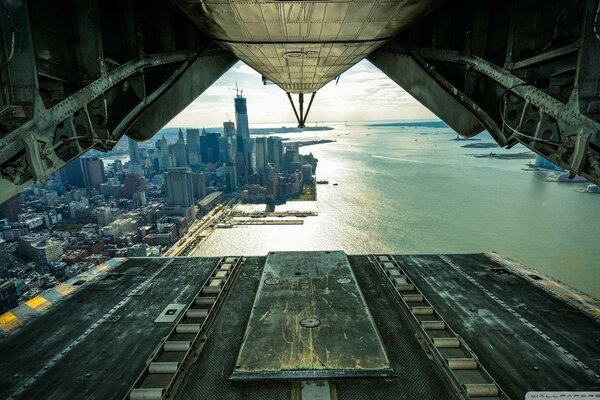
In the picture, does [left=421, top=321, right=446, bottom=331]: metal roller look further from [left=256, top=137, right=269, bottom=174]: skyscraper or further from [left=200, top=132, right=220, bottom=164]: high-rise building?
[left=200, top=132, right=220, bottom=164]: high-rise building

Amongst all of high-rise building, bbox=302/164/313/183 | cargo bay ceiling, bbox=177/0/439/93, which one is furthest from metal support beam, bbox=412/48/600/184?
high-rise building, bbox=302/164/313/183

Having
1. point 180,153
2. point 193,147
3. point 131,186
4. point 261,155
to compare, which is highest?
point 193,147

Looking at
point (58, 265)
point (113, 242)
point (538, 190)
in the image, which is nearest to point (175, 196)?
point (113, 242)

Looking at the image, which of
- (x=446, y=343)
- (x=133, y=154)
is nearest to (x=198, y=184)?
(x=133, y=154)

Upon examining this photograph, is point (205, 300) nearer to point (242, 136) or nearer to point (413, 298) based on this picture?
point (413, 298)

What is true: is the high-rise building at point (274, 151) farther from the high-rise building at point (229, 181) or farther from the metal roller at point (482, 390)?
the metal roller at point (482, 390)

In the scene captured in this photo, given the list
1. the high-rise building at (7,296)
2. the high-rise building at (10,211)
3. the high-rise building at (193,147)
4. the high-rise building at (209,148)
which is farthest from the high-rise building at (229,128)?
the high-rise building at (7,296)
